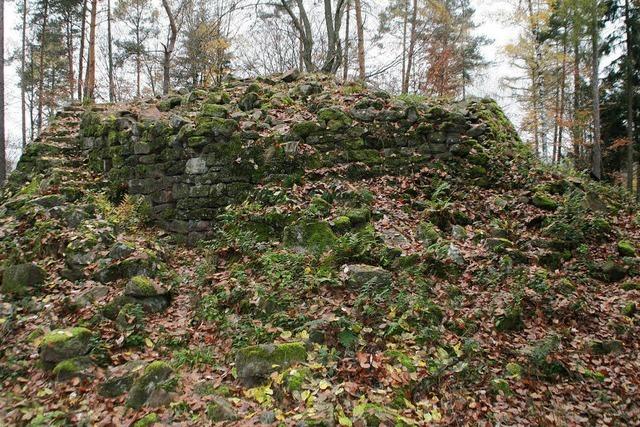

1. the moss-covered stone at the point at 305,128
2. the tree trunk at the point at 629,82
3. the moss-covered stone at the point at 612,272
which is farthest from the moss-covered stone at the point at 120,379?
the tree trunk at the point at 629,82

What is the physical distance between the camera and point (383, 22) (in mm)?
18109

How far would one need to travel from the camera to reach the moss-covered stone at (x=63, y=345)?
163 inches

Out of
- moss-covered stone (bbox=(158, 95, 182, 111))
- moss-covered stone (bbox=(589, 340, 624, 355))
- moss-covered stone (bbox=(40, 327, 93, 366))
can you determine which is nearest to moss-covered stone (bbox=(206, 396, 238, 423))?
moss-covered stone (bbox=(40, 327, 93, 366))

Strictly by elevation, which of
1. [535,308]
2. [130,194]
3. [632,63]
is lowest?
[535,308]

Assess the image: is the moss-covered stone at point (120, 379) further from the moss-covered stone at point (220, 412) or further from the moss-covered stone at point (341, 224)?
the moss-covered stone at point (341, 224)

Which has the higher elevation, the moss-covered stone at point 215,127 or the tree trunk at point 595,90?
the tree trunk at point 595,90

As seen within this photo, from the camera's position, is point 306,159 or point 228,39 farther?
point 228,39

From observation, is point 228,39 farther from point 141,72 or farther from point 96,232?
point 96,232

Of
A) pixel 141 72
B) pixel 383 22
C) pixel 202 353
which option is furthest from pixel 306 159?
pixel 141 72

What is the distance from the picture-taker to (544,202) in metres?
6.76

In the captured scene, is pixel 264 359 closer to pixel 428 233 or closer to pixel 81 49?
pixel 428 233

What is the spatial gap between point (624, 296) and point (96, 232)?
283 inches

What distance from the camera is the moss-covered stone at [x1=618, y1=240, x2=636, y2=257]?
18.9 ft

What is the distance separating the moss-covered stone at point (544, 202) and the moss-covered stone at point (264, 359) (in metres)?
4.82
